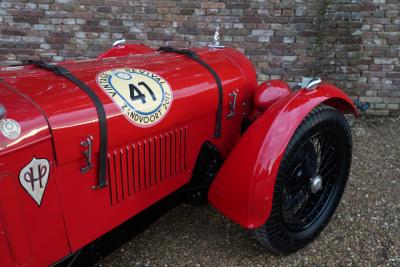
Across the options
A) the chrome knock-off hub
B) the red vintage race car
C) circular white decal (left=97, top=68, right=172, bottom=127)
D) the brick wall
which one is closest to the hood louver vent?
the red vintage race car

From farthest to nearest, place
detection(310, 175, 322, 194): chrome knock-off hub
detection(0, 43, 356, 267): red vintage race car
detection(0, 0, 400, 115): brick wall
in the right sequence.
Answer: detection(0, 0, 400, 115): brick wall → detection(310, 175, 322, 194): chrome knock-off hub → detection(0, 43, 356, 267): red vintage race car

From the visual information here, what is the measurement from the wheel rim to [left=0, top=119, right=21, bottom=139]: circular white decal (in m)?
1.30

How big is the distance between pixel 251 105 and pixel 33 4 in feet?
10.6

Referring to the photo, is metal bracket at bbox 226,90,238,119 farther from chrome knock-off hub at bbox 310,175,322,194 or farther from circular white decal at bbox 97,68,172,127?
chrome knock-off hub at bbox 310,175,322,194

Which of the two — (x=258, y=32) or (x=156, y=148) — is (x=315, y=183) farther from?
(x=258, y=32)

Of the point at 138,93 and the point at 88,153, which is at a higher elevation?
the point at 138,93

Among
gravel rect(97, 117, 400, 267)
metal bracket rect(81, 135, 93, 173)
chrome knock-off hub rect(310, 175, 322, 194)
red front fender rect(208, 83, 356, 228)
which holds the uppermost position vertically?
metal bracket rect(81, 135, 93, 173)

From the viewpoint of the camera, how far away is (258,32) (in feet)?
14.2

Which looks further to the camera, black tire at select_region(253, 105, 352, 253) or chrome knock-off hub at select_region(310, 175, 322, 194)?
chrome knock-off hub at select_region(310, 175, 322, 194)

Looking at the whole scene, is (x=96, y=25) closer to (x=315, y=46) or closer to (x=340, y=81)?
(x=315, y=46)

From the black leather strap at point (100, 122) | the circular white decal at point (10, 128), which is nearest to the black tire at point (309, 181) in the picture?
the black leather strap at point (100, 122)

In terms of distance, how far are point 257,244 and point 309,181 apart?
0.50 m

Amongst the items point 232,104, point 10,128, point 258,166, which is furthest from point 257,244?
point 10,128

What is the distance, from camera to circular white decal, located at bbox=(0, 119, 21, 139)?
Answer: 123cm
